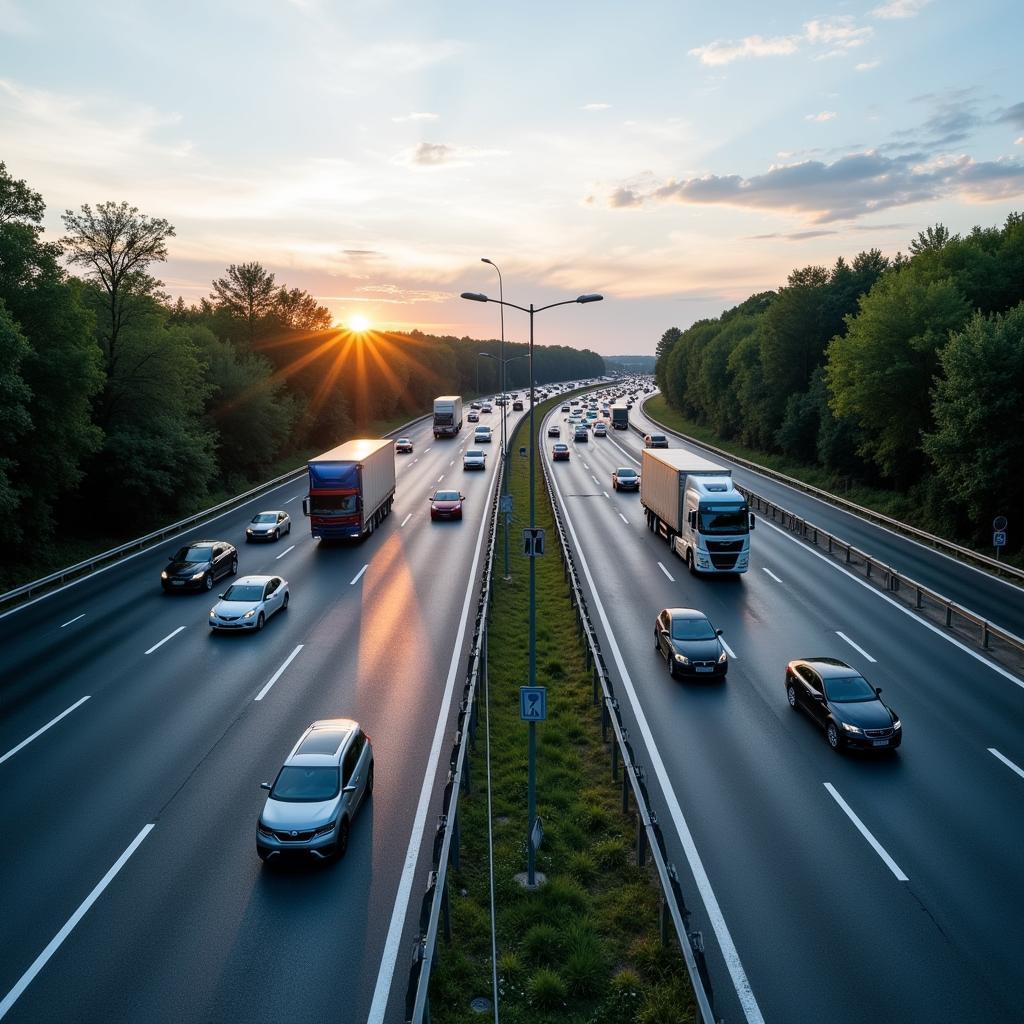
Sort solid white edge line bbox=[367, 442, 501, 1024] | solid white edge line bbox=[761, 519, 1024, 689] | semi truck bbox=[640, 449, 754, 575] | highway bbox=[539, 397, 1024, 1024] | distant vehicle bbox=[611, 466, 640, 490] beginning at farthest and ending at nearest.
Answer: distant vehicle bbox=[611, 466, 640, 490], semi truck bbox=[640, 449, 754, 575], solid white edge line bbox=[761, 519, 1024, 689], highway bbox=[539, 397, 1024, 1024], solid white edge line bbox=[367, 442, 501, 1024]

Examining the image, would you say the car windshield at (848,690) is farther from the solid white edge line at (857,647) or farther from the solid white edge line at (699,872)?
the solid white edge line at (857,647)

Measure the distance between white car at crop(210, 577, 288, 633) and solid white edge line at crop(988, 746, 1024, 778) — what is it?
69.2ft

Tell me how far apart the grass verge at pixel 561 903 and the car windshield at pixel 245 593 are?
10671 mm

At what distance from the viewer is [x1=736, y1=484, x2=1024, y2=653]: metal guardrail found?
2507cm

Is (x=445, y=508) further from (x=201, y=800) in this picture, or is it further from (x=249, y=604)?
(x=201, y=800)

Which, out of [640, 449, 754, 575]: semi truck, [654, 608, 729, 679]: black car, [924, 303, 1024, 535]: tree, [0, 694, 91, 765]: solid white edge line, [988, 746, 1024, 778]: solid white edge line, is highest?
[924, 303, 1024, 535]: tree

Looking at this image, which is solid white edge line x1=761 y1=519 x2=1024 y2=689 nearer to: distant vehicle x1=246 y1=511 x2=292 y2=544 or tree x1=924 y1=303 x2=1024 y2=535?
tree x1=924 y1=303 x2=1024 y2=535

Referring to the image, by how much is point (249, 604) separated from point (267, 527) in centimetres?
1491

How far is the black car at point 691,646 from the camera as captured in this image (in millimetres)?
22172

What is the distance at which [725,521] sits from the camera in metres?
33.0

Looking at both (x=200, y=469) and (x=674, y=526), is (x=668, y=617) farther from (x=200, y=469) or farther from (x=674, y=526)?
(x=200, y=469)

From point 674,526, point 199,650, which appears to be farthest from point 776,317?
point 199,650

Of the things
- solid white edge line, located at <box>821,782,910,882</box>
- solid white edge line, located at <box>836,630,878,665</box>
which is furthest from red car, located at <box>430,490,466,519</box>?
solid white edge line, located at <box>821,782,910,882</box>

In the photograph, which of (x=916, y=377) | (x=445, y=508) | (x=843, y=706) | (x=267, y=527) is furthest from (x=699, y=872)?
(x=916, y=377)
